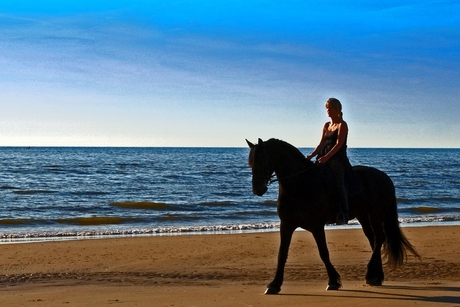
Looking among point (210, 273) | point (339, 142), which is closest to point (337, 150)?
point (339, 142)

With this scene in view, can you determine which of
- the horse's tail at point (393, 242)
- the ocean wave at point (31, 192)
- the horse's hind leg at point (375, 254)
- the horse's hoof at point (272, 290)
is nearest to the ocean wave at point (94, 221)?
the ocean wave at point (31, 192)

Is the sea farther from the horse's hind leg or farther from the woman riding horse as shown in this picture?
the woman riding horse

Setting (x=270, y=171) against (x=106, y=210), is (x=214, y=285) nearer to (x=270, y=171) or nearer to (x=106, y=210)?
(x=270, y=171)

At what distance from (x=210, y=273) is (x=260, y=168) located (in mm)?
3423

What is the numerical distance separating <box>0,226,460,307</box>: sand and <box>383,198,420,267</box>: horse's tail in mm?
373

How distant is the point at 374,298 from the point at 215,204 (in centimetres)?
1913

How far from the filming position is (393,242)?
912cm

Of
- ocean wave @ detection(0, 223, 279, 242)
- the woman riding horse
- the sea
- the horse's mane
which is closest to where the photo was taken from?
the horse's mane

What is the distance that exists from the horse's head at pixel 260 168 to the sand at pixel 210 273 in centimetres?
137

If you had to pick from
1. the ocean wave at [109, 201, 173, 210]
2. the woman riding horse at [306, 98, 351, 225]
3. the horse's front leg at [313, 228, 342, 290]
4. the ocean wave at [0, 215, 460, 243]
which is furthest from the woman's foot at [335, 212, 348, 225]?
the ocean wave at [109, 201, 173, 210]

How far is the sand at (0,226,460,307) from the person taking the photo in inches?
303

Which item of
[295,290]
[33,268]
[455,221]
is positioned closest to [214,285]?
[295,290]

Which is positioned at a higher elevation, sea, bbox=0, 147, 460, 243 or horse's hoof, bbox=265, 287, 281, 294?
horse's hoof, bbox=265, 287, 281, 294

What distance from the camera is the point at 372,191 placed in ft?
28.9
